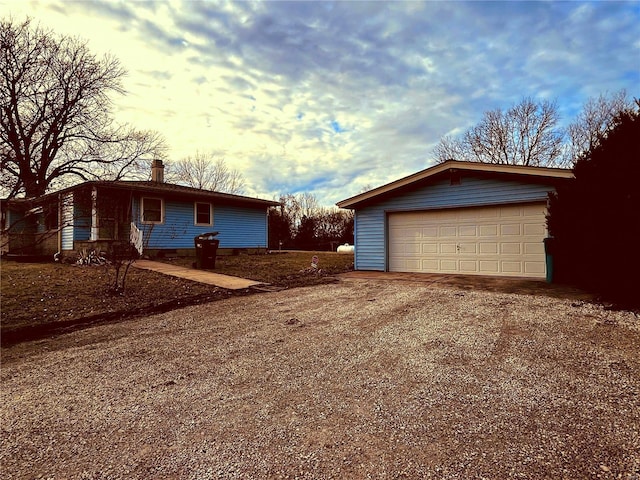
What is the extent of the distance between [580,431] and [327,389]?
1807 mm

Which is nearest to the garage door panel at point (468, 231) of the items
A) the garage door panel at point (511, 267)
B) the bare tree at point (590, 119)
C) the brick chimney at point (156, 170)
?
the garage door panel at point (511, 267)

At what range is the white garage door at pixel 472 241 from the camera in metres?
8.90

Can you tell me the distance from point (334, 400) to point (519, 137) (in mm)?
26592

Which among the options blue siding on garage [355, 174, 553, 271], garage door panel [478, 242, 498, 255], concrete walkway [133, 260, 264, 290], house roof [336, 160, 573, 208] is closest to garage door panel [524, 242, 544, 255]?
garage door panel [478, 242, 498, 255]

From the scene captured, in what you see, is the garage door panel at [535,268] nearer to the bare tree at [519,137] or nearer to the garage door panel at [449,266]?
the garage door panel at [449,266]

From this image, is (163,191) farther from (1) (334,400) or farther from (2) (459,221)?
(1) (334,400)

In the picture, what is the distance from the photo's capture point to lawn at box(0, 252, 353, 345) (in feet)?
18.2

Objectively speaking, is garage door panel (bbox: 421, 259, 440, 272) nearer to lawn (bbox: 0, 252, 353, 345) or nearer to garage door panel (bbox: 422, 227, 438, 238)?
garage door panel (bbox: 422, 227, 438, 238)

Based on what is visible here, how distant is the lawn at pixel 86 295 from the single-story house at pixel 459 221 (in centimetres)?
264

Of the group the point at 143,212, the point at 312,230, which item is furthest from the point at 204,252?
the point at 312,230

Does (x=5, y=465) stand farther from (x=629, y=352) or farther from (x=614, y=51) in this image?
(x=614, y=51)

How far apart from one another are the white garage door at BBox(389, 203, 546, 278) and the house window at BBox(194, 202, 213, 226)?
9.32m

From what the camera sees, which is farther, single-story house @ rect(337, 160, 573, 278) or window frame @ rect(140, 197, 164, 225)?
window frame @ rect(140, 197, 164, 225)

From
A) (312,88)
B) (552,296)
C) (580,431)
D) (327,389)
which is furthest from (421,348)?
(312,88)
